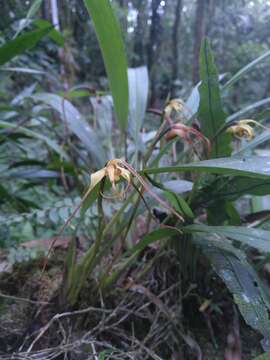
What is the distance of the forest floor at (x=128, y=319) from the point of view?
24.3 inches

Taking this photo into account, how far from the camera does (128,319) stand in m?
0.70

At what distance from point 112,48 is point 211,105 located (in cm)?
20

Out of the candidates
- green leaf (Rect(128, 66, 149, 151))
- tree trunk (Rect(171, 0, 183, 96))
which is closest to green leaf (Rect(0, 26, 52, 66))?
green leaf (Rect(128, 66, 149, 151))

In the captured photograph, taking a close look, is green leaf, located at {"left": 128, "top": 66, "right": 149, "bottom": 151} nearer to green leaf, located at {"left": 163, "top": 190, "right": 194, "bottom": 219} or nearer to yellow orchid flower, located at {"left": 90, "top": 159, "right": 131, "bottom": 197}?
green leaf, located at {"left": 163, "top": 190, "right": 194, "bottom": 219}

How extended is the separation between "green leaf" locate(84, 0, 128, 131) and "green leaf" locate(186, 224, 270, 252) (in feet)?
0.89

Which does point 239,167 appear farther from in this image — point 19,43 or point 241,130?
point 19,43

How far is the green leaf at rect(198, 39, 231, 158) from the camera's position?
598mm

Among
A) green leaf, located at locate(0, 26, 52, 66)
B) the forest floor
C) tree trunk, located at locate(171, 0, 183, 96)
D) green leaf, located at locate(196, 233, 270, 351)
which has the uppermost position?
tree trunk, located at locate(171, 0, 183, 96)

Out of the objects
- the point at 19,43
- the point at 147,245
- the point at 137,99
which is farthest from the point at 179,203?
the point at 19,43

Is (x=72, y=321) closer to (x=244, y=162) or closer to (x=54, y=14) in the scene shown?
(x=244, y=162)

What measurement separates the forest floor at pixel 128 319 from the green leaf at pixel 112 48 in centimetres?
31

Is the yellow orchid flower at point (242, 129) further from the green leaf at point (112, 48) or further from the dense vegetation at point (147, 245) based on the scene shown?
the green leaf at point (112, 48)

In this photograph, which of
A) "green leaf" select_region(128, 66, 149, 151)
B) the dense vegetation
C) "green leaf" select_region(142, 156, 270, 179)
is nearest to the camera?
"green leaf" select_region(142, 156, 270, 179)

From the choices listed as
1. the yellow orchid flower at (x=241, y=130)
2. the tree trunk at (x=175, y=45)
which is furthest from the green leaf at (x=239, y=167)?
the tree trunk at (x=175, y=45)
